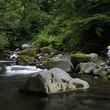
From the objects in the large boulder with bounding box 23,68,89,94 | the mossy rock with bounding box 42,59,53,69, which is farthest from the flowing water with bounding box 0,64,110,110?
the mossy rock with bounding box 42,59,53,69

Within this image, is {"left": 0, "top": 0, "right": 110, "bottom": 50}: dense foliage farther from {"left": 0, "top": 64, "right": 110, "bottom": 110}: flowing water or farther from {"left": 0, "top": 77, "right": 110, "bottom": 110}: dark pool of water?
{"left": 0, "top": 77, "right": 110, "bottom": 110}: dark pool of water

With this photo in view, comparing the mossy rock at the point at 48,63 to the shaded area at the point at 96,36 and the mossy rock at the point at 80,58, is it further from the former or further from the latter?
the shaded area at the point at 96,36

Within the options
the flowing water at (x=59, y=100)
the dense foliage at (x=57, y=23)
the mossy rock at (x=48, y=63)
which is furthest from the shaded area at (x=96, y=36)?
the flowing water at (x=59, y=100)

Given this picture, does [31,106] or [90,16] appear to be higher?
[90,16]

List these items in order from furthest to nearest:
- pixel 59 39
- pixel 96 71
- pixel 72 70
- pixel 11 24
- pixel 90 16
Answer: pixel 11 24, pixel 59 39, pixel 90 16, pixel 72 70, pixel 96 71

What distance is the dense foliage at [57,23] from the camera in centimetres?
2480

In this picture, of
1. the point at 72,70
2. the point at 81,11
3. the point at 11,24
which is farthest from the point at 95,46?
the point at 11,24

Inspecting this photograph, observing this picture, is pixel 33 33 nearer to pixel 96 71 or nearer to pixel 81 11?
pixel 81 11

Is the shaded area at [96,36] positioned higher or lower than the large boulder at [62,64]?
higher

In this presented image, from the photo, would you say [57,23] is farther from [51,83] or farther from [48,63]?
[51,83]

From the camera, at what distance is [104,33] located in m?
25.3

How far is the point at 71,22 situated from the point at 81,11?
108cm

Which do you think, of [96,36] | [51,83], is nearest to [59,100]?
[51,83]

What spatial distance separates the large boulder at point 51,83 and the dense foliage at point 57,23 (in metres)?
9.91
